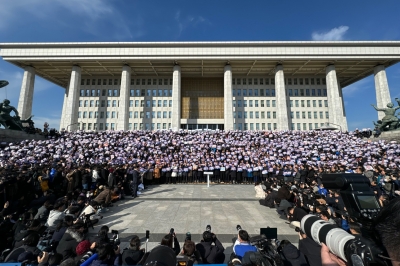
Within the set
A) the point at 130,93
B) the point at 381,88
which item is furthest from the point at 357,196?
the point at 130,93

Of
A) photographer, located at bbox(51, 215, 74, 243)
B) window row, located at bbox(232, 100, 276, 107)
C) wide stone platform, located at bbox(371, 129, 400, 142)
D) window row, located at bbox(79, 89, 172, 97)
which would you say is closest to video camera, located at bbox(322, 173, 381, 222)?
photographer, located at bbox(51, 215, 74, 243)

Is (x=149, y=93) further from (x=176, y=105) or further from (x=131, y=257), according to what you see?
(x=131, y=257)

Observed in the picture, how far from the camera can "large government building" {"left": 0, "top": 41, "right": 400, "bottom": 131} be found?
144ft

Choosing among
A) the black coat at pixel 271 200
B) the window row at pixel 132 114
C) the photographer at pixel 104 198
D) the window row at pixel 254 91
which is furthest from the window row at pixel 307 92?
the photographer at pixel 104 198

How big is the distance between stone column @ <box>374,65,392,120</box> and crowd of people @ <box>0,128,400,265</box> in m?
22.6

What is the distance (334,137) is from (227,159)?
16.2 metres

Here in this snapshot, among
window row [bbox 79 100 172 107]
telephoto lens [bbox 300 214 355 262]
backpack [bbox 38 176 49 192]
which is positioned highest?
window row [bbox 79 100 172 107]

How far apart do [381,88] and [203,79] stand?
134 feet

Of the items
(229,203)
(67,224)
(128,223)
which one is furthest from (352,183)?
(229,203)

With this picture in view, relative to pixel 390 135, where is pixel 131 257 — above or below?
below

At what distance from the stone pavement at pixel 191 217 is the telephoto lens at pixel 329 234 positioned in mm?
3186

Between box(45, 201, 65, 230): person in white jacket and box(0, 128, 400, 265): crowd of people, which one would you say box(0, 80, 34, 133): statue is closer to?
box(0, 128, 400, 265): crowd of people

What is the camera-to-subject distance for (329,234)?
6.67 ft

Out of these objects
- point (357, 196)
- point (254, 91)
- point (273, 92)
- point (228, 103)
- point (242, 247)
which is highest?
point (254, 91)
